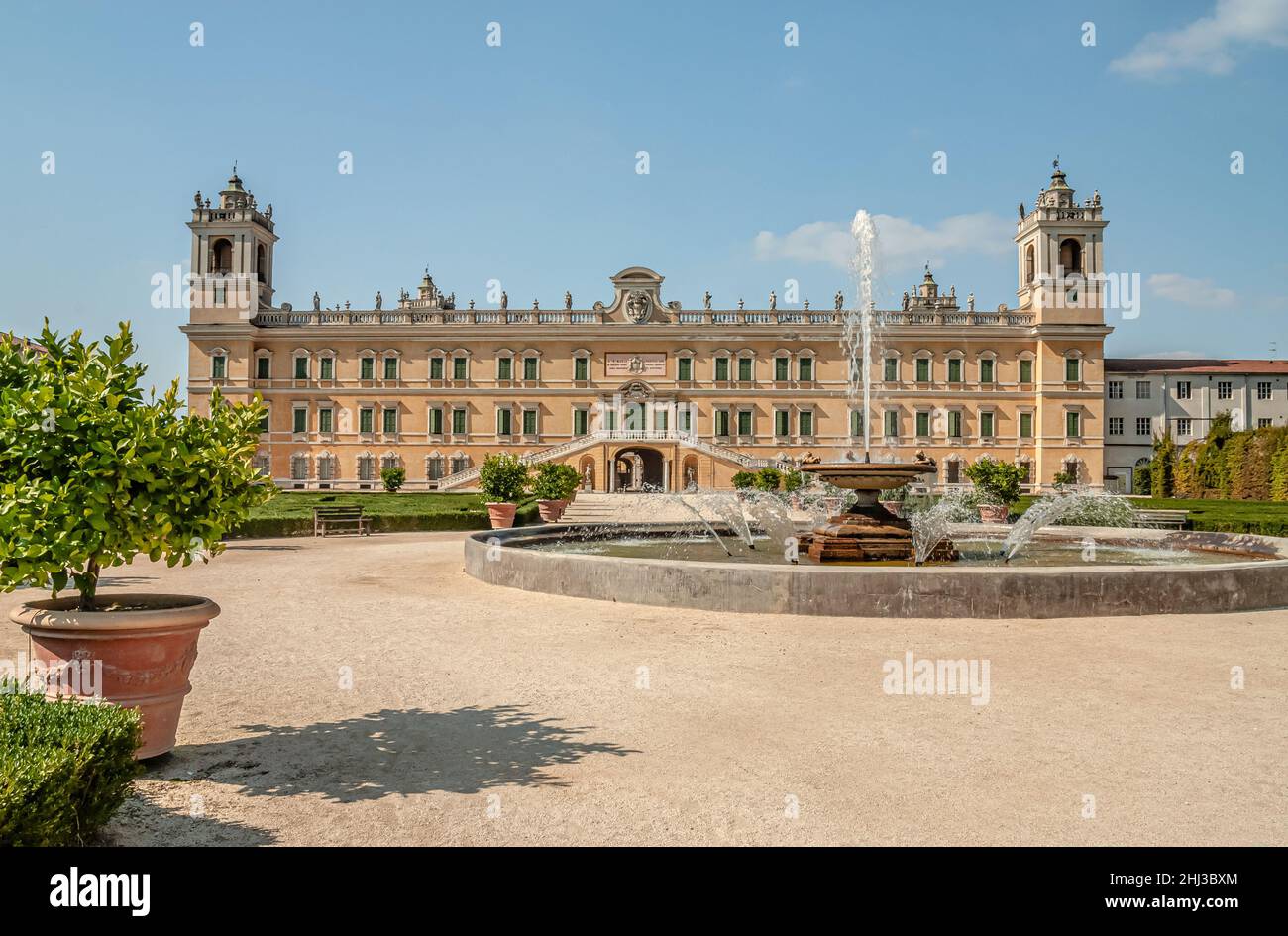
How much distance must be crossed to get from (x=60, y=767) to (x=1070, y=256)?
5363 centimetres

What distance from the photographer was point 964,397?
47406mm

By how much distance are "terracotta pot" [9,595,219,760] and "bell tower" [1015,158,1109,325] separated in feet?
164

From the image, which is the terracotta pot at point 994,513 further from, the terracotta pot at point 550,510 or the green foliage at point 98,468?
the green foliage at point 98,468

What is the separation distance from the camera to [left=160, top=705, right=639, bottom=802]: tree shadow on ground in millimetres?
4176

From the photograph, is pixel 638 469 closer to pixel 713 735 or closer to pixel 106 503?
pixel 713 735

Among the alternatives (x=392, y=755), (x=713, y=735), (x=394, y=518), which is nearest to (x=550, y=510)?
(x=394, y=518)

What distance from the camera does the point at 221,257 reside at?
4934cm

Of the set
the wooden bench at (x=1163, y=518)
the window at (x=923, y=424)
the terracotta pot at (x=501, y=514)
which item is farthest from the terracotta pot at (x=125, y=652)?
the window at (x=923, y=424)

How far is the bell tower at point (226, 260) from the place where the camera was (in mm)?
48094

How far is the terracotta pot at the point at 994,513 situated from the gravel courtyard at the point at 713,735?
731 inches

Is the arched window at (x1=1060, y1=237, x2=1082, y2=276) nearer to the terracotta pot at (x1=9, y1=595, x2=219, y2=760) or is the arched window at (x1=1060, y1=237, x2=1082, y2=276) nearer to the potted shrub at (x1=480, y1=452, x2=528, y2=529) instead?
the potted shrub at (x1=480, y1=452, x2=528, y2=529)

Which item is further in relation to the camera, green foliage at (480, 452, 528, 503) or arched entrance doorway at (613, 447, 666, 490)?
arched entrance doorway at (613, 447, 666, 490)

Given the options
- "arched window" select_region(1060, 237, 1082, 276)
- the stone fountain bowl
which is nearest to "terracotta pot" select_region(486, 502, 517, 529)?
the stone fountain bowl
